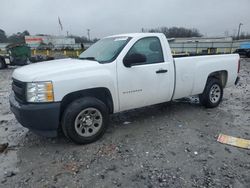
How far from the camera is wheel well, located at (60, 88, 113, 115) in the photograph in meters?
3.62

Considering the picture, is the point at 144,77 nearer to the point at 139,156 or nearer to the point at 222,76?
the point at 139,156

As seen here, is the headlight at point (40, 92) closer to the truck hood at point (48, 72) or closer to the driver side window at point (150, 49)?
the truck hood at point (48, 72)

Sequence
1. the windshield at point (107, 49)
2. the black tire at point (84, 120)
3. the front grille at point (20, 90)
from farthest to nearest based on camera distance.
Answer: the windshield at point (107, 49)
the black tire at point (84, 120)
the front grille at point (20, 90)

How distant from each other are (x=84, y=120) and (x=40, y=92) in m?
0.89

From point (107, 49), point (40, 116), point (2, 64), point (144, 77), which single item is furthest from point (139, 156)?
point (2, 64)

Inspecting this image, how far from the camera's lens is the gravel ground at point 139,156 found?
288cm

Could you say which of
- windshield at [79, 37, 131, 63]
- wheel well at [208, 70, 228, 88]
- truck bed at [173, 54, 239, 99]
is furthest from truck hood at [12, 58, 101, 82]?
wheel well at [208, 70, 228, 88]

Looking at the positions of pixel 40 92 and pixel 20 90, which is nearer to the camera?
pixel 40 92

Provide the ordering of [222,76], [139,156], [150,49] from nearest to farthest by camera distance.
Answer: [139,156] → [150,49] → [222,76]

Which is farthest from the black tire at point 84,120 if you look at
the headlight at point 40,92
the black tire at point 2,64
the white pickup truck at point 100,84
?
the black tire at point 2,64

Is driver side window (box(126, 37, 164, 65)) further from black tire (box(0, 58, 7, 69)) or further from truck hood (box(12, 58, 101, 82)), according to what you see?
black tire (box(0, 58, 7, 69))

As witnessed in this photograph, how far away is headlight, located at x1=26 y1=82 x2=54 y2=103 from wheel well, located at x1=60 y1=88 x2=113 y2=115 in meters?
0.26

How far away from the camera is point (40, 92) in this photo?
329cm

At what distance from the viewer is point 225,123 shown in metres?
4.73
